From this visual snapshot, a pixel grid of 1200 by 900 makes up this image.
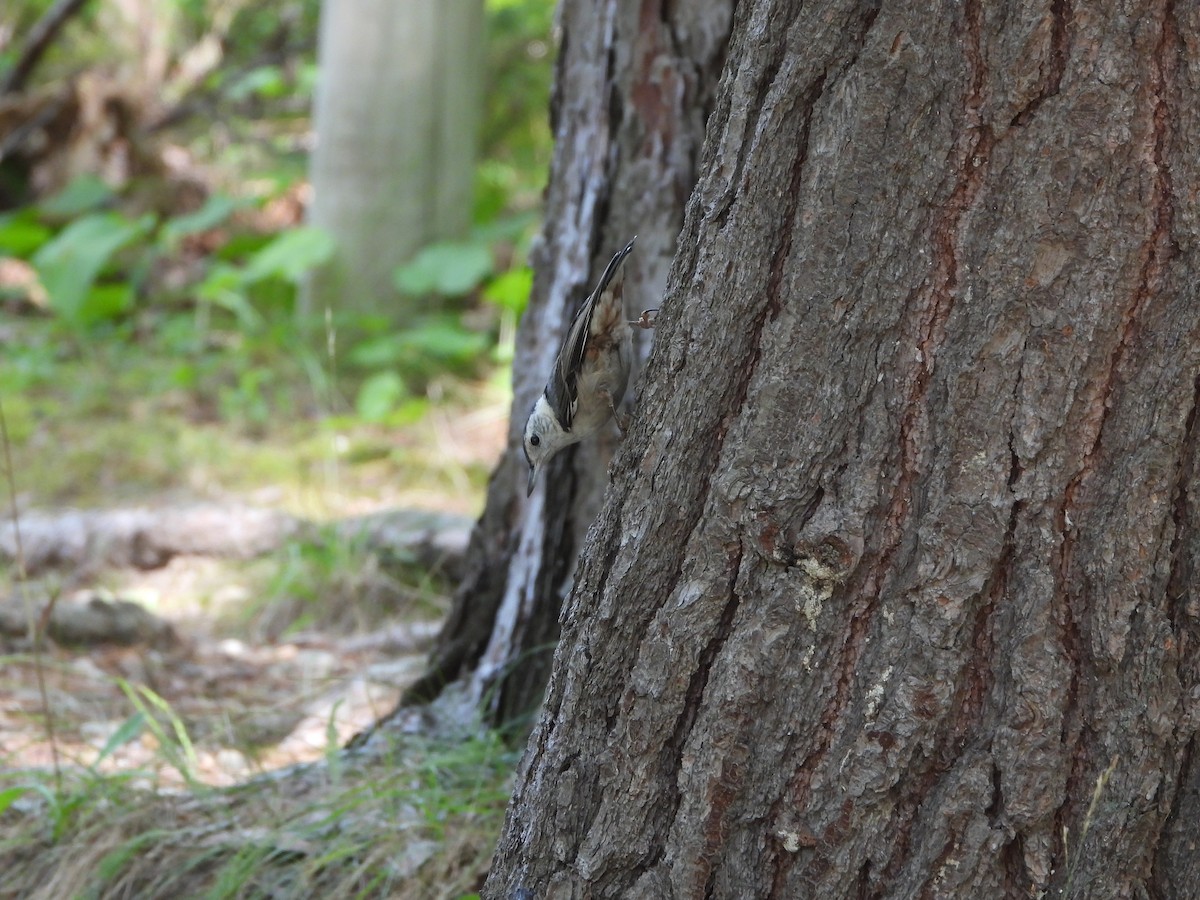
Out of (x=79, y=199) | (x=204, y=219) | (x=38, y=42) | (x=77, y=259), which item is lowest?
(x=77, y=259)

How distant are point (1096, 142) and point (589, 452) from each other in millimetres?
1560

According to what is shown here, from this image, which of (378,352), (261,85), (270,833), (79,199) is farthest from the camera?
(261,85)

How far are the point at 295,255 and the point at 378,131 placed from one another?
850mm

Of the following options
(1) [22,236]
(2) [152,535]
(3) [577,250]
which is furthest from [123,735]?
(1) [22,236]

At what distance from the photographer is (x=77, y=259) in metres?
6.61

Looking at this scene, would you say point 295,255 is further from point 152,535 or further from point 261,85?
point 261,85

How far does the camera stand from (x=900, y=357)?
1.35m

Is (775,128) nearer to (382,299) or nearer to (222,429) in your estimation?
(222,429)

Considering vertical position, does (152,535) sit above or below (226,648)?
Result: above

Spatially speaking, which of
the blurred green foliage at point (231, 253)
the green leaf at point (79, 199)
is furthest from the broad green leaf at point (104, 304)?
the green leaf at point (79, 199)

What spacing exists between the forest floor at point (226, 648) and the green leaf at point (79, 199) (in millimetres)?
1721

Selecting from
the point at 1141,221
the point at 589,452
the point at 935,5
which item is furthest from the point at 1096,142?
the point at 589,452

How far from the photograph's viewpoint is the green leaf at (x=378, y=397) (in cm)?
540

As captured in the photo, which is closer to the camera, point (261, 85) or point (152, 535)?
point (152, 535)
